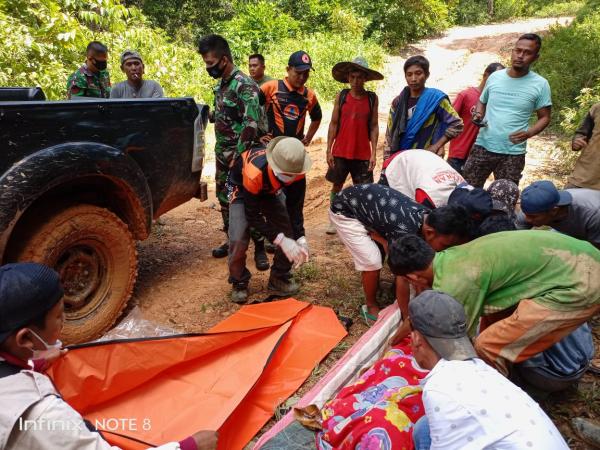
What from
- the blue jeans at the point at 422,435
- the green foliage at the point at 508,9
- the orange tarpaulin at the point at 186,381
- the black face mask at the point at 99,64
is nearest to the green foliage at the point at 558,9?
the green foliage at the point at 508,9

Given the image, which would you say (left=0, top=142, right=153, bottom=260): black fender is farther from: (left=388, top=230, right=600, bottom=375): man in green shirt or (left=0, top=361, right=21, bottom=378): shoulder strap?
(left=388, top=230, right=600, bottom=375): man in green shirt

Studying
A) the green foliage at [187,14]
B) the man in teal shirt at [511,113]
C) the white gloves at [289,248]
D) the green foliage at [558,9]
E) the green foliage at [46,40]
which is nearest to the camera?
the white gloves at [289,248]

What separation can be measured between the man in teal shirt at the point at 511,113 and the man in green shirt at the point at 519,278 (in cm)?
215

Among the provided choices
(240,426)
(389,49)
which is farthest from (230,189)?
(389,49)

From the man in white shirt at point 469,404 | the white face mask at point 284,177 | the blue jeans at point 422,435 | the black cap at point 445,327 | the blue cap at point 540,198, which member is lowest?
the blue jeans at point 422,435

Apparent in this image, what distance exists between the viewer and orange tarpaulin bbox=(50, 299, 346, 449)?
2.28 metres

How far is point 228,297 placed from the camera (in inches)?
145

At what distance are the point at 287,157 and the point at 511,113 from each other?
7.78 ft

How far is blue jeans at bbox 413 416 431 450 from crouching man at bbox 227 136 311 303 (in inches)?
65.5

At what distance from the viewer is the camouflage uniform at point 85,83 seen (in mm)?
4707

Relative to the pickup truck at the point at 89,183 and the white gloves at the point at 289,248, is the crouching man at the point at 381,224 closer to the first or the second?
the white gloves at the point at 289,248

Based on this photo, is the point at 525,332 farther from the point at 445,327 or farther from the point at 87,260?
the point at 87,260

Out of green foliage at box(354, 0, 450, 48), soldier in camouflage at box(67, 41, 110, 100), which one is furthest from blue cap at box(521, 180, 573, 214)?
green foliage at box(354, 0, 450, 48)

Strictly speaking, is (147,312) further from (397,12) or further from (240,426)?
(397,12)
